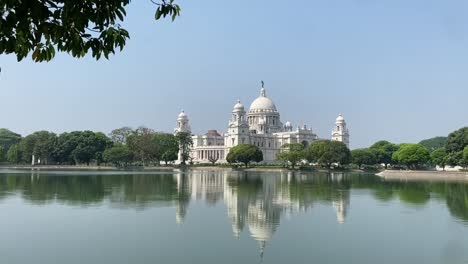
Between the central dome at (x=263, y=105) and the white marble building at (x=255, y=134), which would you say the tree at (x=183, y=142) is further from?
the central dome at (x=263, y=105)

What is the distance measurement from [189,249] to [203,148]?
106705mm

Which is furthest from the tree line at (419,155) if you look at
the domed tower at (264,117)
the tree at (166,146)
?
the tree at (166,146)

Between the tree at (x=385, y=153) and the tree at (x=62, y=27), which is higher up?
the tree at (x=385, y=153)

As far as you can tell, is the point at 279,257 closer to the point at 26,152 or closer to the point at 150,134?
the point at 150,134

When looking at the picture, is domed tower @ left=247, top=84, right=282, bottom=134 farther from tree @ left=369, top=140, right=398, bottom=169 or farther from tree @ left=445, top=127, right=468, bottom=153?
tree @ left=445, top=127, right=468, bottom=153

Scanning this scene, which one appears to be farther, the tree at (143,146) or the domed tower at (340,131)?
the domed tower at (340,131)

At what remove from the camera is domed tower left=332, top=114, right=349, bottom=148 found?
12225cm

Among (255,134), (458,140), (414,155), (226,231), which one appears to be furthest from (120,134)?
(226,231)

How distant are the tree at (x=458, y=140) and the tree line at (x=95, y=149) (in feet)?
148

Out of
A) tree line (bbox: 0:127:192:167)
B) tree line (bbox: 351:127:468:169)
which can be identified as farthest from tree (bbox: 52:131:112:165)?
tree line (bbox: 351:127:468:169)

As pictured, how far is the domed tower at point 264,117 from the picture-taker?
123 metres

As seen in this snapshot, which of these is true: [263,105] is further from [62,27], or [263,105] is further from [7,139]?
[62,27]

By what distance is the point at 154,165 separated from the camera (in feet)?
312

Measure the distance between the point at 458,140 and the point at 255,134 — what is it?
165 ft
